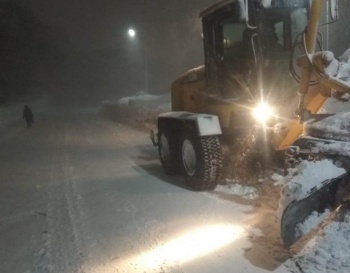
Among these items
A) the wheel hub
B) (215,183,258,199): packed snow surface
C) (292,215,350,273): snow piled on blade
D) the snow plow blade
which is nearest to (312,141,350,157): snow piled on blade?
the snow plow blade

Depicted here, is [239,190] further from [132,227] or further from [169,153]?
[169,153]

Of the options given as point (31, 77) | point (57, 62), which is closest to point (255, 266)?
point (31, 77)

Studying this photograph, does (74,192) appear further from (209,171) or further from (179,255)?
(179,255)

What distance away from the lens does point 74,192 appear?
781cm

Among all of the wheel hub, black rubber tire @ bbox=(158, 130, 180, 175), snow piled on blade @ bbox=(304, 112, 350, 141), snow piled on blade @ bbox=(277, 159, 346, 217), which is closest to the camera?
A: snow piled on blade @ bbox=(277, 159, 346, 217)

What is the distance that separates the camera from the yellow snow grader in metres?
4.68

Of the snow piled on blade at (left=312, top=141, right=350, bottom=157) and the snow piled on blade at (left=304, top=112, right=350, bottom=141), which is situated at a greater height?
the snow piled on blade at (left=304, top=112, right=350, bottom=141)

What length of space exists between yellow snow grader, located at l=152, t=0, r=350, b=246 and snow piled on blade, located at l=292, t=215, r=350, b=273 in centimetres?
25

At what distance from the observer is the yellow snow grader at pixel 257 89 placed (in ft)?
15.3

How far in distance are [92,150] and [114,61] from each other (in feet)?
231

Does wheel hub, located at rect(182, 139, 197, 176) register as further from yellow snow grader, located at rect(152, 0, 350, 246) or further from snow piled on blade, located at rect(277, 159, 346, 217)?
snow piled on blade, located at rect(277, 159, 346, 217)

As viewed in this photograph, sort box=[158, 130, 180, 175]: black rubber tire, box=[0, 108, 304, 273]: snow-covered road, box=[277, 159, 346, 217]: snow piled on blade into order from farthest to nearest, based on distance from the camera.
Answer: box=[158, 130, 180, 175]: black rubber tire < box=[0, 108, 304, 273]: snow-covered road < box=[277, 159, 346, 217]: snow piled on blade

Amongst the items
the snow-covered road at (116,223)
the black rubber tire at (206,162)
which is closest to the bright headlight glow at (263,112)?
the black rubber tire at (206,162)

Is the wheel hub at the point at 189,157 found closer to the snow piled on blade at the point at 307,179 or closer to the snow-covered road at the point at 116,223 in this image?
the snow-covered road at the point at 116,223
